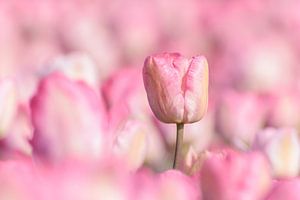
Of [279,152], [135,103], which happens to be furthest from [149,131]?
[279,152]

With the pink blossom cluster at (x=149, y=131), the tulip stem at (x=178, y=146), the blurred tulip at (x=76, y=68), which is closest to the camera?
the pink blossom cluster at (x=149, y=131)

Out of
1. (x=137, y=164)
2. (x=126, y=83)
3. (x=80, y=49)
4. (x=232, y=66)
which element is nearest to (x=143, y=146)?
(x=137, y=164)

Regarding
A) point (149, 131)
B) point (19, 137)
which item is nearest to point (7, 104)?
point (19, 137)

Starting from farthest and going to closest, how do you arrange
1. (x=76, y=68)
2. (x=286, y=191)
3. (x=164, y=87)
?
1. (x=76, y=68)
2. (x=164, y=87)
3. (x=286, y=191)

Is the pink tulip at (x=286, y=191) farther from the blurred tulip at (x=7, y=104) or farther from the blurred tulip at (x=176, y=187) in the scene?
the blurred tulip at (x=7, y=104)

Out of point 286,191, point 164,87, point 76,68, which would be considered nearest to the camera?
point 286,191

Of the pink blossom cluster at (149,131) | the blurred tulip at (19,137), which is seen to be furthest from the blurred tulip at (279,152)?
the blurred tulip at (19,137)

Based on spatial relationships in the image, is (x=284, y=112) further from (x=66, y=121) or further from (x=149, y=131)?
(x=66, y=121)

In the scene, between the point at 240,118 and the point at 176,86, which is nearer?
the point at 176,86
